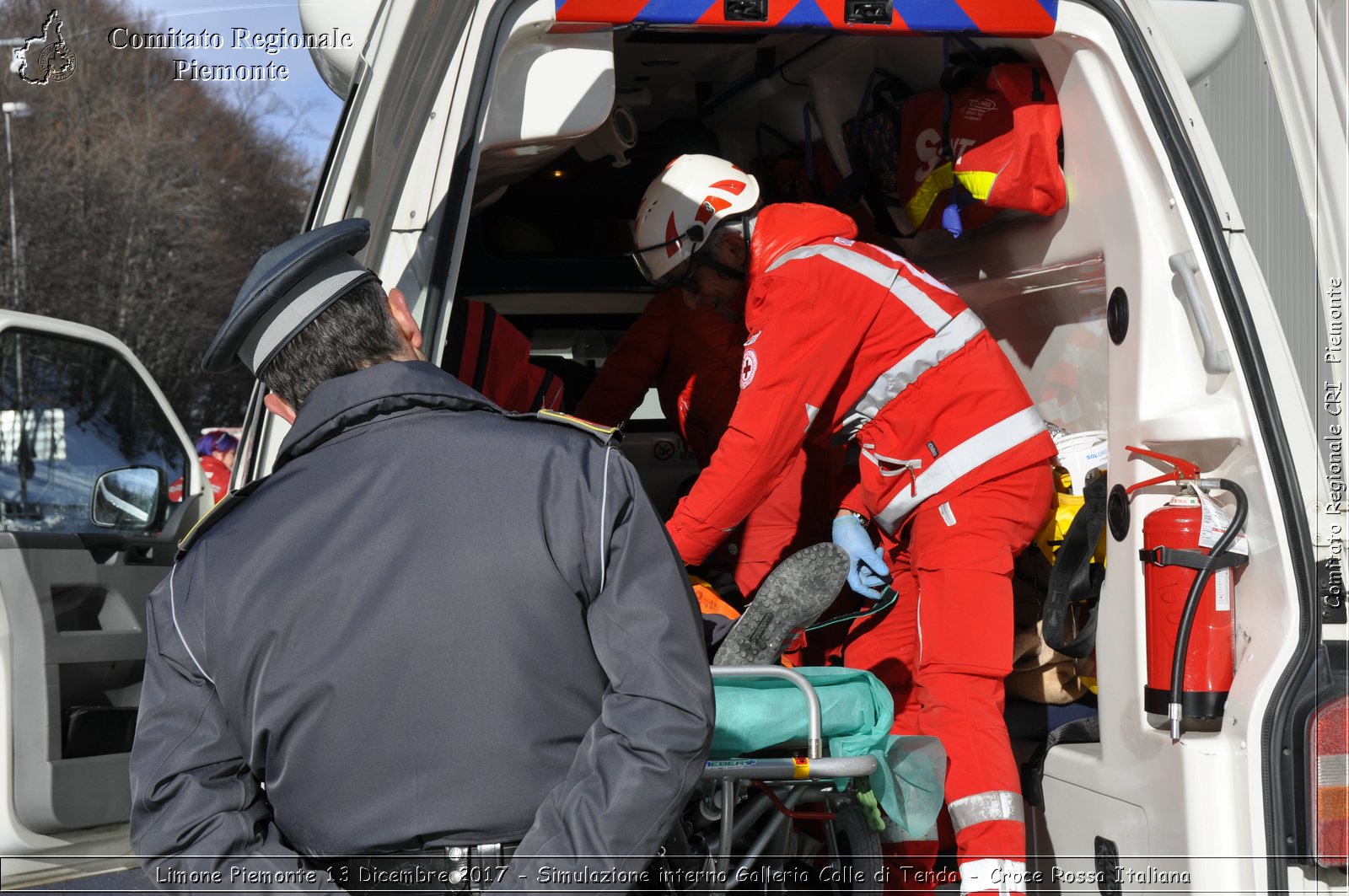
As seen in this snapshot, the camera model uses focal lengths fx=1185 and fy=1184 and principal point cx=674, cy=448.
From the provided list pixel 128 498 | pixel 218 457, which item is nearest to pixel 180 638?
pixel 128 498

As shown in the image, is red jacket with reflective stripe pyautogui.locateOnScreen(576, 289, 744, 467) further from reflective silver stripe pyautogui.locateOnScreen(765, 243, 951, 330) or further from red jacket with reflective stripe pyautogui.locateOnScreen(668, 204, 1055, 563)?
reflective silver stripe pyautogui.locateOnScreen(765, 243, 951, 330)

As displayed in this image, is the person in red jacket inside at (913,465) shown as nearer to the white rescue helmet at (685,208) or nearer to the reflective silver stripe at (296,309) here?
the white rescue helmet at (685,208)

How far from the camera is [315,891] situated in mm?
1497

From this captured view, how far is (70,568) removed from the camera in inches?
107

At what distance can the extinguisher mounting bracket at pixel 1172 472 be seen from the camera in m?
2.28

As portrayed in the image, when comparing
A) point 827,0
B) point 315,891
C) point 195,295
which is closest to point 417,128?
point 827,0

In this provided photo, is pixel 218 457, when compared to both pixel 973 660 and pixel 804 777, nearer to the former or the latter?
pixel 973 660

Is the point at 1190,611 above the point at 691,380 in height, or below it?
below

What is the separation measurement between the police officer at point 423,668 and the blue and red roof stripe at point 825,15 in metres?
1.09

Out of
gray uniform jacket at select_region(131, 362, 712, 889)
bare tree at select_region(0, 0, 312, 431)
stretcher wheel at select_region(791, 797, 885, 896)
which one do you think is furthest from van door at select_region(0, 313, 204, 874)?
bare tree at select_region(0, 0, 312, 431)

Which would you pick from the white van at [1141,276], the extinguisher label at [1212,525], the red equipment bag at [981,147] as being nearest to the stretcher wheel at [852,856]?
the white van at [1141,276]

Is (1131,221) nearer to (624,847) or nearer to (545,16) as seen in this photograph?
(545,16)

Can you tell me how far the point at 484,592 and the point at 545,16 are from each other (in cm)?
132

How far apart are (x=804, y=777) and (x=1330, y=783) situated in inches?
34.8
